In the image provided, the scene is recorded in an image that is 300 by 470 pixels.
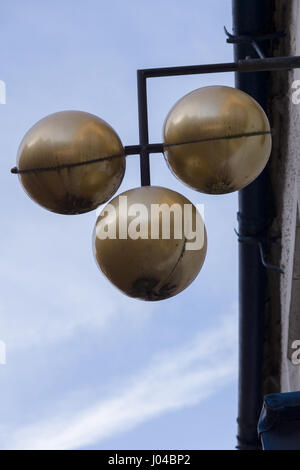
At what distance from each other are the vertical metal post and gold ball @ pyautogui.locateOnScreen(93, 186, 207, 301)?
6.2 inches

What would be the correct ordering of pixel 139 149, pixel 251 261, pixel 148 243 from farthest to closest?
1. pixel 251 261
2. pixel 139 149
3. pixel 148 243

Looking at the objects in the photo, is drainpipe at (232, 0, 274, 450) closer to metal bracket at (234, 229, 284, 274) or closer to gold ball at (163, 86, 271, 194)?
metal bracket at (234, 229, 284, 274)

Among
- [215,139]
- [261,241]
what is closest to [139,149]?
[215,139]

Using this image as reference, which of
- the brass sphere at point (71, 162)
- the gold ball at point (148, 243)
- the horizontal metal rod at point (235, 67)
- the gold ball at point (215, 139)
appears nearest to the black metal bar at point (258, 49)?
the horizontal metal rod at point (235, 67)

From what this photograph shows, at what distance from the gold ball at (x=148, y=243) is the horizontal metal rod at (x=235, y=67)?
50 cm

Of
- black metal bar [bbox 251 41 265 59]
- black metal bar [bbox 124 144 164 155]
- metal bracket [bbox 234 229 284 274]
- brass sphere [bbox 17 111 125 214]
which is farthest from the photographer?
metal bracket [bbox 234 229 284 274]

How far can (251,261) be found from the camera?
5.84 meters

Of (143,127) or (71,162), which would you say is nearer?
(71,162)

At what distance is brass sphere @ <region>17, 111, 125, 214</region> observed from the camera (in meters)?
2.94

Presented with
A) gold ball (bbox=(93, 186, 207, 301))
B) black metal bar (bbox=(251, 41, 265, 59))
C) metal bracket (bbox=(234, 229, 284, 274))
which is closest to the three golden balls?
gold ball (bbox=(93, 186, 207, 301))

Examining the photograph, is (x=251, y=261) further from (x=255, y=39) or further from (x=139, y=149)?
(x=139, y=149)

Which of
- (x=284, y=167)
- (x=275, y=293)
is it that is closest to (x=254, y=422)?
(x=275, y=293)

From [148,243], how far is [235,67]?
81 centimetres

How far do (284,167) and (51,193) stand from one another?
271 centimetres
